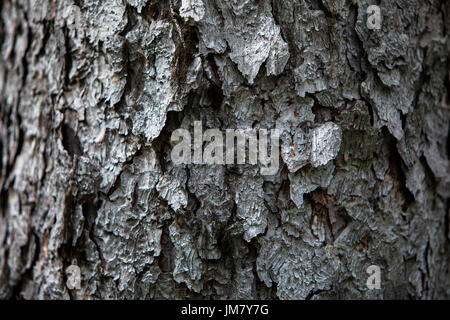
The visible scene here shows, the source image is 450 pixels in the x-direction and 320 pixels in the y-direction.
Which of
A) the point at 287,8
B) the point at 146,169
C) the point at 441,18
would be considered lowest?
the point at 146,169

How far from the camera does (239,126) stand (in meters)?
1.11

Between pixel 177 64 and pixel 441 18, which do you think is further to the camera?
pixel 441 18

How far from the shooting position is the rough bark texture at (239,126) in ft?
3.58

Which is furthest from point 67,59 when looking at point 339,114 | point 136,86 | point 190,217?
point 339,114

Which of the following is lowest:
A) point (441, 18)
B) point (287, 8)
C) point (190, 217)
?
point (190, 217)

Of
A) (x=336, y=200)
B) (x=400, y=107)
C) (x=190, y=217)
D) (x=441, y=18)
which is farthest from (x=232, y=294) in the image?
(x=441, y=18)

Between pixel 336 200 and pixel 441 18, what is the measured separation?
0.67 metres

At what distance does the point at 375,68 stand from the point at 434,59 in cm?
26

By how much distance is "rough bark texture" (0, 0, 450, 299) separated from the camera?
1090mm

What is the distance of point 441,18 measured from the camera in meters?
1.28

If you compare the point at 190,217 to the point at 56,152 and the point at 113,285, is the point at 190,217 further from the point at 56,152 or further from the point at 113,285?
the point at 56,152

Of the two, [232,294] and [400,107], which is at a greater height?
[400,107]

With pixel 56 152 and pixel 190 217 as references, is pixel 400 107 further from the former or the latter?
pixel 56 152

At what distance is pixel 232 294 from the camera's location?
45.9 inches
